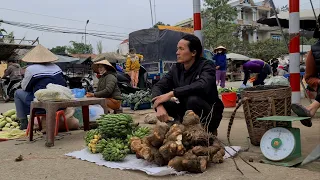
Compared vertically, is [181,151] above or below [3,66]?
below

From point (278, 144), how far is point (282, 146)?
4 cm

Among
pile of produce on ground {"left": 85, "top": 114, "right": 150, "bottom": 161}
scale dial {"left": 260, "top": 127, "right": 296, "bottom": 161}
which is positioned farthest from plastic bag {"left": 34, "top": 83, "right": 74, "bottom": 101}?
scale dial {"left": 260, "top": 127, "right": 296, "bottom": 161}

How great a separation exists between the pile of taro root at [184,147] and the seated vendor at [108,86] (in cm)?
281

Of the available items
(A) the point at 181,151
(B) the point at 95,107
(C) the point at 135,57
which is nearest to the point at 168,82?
(A) the point at 181,151

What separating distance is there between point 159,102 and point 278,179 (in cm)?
147

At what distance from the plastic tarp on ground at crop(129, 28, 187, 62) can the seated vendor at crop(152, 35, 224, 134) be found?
1032 cm

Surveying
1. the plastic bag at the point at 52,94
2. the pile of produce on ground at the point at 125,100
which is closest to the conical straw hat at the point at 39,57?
the plastic bag at the point at 52,94

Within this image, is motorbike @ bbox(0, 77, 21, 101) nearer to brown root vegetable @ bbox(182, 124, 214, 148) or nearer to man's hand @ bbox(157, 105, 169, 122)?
man's hand @ bbox(157, 105, 169, 122)

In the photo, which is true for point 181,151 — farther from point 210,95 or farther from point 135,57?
point 135,57

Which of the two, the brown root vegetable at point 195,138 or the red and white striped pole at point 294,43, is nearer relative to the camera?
the brown root vegetable at point 195,138

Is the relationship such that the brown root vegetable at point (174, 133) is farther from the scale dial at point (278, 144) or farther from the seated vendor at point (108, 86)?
the seated vendor at point (108, 86)

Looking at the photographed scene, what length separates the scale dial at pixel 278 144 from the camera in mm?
2889

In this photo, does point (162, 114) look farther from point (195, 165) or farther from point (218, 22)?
point (218, 22)

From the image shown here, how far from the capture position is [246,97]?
142 inches
